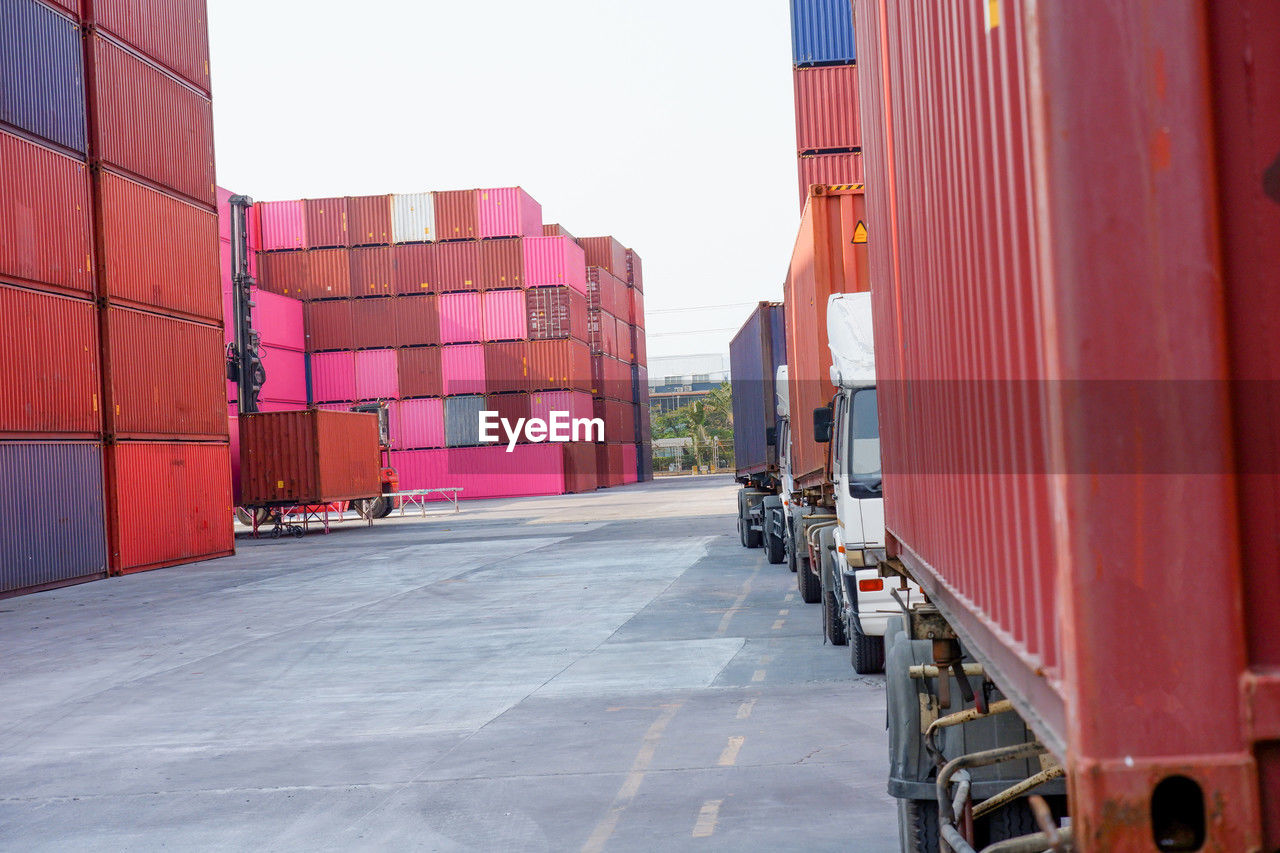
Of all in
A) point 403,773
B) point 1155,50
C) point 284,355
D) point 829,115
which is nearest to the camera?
point 1155,50

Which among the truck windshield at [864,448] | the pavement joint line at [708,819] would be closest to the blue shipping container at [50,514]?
the truck windshield at [864,448]

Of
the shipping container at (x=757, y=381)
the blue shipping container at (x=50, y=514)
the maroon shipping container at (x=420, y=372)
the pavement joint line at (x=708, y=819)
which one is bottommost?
the pavement joint line at (x=708, y=819)

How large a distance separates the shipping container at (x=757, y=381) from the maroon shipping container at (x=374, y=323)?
36561 millimetres

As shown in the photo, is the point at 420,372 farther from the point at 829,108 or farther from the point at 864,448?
the point at 864,448

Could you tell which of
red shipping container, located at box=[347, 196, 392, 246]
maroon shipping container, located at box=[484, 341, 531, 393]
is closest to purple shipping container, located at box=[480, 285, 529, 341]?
maroon shipping container, located at box=[484, 341, 531, 393]

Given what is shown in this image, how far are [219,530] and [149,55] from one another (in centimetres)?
998

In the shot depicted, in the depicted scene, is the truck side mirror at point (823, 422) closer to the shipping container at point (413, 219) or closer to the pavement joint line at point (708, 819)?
the pavement joint line at point (708, 819)

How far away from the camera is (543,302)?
6300cm

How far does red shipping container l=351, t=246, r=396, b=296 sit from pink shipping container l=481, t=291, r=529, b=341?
444 cm

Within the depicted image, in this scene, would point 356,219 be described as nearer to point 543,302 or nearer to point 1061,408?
point 543,302

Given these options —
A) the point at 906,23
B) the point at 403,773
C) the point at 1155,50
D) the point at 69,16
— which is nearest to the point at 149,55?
the point at 69,16

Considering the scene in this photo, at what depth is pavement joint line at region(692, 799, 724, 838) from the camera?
19.9ft

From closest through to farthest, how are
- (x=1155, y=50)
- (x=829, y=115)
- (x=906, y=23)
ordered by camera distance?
(x=1155, y=50), (x=906, y=23), (x=829, y=115)

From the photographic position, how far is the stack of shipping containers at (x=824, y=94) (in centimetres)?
2273
